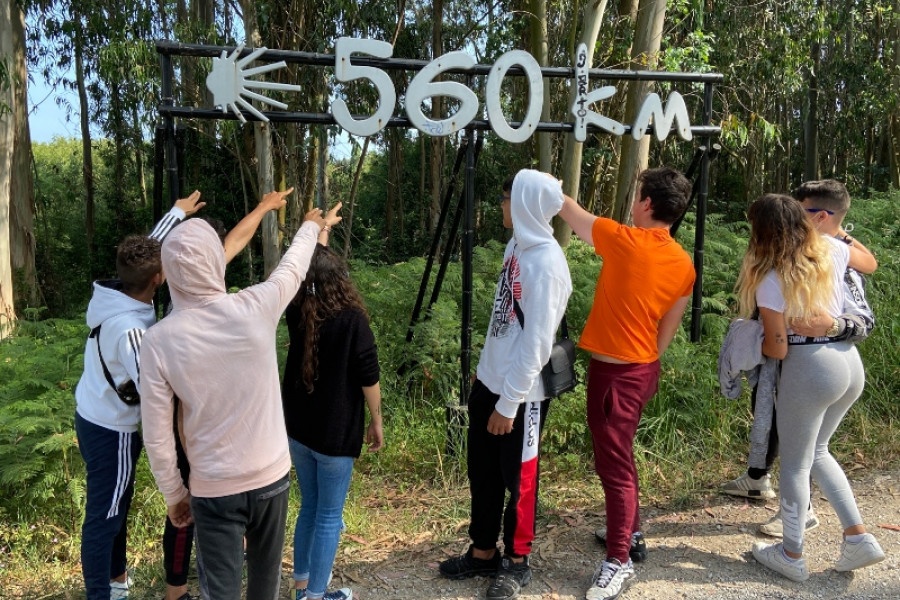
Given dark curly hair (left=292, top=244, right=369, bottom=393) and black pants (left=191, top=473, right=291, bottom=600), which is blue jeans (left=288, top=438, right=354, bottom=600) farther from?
black pants (left=191, top=473, right=291, bottom=600)

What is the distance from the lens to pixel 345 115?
4.15 meters

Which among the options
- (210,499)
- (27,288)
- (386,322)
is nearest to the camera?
(210,499)

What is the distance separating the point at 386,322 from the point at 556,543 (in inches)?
100

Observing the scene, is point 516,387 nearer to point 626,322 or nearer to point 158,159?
point 626,322

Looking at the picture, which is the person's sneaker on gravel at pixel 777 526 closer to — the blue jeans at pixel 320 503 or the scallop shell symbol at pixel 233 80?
the blue jeans at pixel 320 503

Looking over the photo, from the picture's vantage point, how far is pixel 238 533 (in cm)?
241

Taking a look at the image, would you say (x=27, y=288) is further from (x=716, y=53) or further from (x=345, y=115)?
(x=716, y=53)

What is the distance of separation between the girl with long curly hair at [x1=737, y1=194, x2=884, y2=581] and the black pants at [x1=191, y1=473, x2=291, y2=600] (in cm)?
227

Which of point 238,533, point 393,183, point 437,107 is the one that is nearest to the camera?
point 238,533

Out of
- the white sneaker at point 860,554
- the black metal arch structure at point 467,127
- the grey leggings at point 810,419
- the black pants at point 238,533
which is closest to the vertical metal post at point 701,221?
the black metal arch structure at point 467,127

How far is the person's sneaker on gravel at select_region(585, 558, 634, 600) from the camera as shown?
321 centimetres

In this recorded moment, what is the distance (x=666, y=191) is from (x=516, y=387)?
3.56 ft

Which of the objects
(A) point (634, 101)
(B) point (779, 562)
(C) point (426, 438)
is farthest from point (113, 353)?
(A) point (634, 101)

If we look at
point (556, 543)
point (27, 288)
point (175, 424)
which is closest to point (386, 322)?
point (556, 543)
